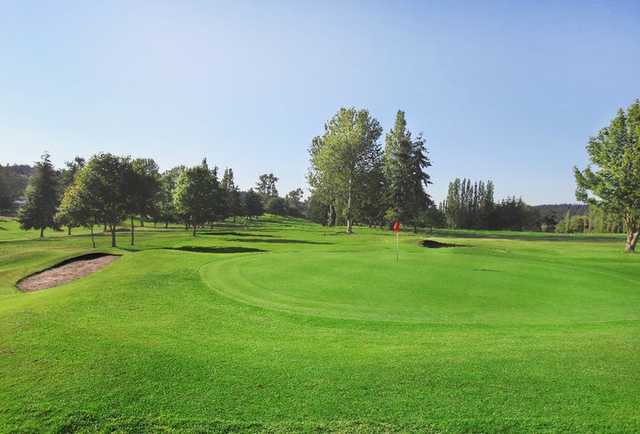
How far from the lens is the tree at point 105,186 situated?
3734cm

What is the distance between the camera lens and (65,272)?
22578 mm

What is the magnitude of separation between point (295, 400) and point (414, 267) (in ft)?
46.8

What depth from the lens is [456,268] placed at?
62.7 ft

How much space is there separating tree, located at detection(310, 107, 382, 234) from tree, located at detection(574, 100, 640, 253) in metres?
30.4

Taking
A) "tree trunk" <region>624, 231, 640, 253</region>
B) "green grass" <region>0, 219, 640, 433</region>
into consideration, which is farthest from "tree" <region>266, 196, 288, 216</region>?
"green grass" <region>0, 219, 640, 433</region>

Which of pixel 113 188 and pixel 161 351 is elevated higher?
pixel 113 188

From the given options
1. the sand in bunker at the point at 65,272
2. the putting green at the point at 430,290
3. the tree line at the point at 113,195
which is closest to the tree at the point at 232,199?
the tree line at the point at 113,195

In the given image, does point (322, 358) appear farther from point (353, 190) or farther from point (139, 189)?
point (353, 190)

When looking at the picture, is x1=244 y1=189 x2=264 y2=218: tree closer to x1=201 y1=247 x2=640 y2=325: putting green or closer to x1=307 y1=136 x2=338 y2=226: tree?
x1=307 y1=136 x2=338 y2=226: tree

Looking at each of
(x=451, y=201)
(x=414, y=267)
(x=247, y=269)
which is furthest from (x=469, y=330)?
(x=451, y=201)

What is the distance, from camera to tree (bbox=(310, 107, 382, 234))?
59844mm

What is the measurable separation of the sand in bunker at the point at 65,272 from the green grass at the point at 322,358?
8.49 metres

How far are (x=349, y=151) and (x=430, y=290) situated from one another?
157 feet

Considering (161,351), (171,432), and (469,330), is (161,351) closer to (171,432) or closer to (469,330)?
(171,432)
